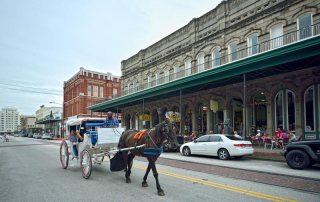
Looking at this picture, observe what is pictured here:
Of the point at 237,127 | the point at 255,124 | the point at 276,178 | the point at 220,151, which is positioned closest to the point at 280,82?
the point at 255,124

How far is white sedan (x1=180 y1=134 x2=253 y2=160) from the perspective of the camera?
13385 mm

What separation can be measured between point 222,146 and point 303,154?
4404 mm

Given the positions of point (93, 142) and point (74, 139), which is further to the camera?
point (74, 139)

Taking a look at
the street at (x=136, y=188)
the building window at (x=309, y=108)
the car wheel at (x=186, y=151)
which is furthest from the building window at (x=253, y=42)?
the street at (x=136, y=188)

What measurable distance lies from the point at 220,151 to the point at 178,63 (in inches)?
668

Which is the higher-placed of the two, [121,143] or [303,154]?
[121,143]

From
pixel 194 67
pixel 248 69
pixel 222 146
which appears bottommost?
pixel 222 146

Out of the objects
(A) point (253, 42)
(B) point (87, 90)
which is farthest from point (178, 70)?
(B) point (87, 90)

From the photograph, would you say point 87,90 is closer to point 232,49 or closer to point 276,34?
point 232,49

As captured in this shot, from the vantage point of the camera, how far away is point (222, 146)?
13883 mm

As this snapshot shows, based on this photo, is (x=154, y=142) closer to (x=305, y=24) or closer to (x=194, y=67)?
(x=305, y=24)

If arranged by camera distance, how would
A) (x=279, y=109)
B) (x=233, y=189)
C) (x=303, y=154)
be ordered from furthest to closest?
1. (x=279, y=109)
2. (x=303, y=154)
3. (x=233, y=189)

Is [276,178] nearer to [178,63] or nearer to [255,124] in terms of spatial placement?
[255,124]

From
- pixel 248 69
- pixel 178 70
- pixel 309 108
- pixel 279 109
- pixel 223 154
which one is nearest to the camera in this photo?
pixel 223 154
